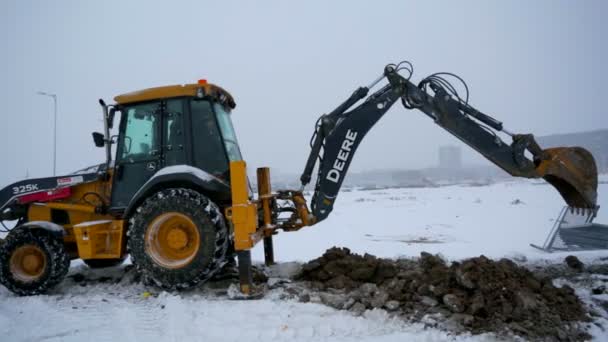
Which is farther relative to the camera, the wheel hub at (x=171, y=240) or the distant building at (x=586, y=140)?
the distant building at (x=586, y=140)

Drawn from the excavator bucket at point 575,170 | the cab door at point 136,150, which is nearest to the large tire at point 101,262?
the cab door at point 136,150

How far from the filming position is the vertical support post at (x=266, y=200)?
16.8ft

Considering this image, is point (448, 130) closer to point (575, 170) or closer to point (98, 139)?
point (575, 170)

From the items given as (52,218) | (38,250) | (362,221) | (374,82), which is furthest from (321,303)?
(362,221)

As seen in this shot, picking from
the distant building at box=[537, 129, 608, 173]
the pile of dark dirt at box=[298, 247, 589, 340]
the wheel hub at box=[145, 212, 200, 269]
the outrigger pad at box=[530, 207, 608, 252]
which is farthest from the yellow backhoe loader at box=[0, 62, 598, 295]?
the distant building at box=[537, 129, 608, 173]

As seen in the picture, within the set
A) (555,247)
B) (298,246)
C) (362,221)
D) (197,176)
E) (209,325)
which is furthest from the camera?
(362,221)

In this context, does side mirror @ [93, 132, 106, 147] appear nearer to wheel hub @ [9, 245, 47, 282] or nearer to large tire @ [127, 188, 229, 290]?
large tire @ [127, 188, 229, 290]

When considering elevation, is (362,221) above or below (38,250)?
below

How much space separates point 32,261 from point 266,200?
3.06 m

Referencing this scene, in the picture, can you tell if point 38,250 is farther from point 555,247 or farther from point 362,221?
point 362,221

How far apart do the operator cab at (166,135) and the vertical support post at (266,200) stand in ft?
1.97

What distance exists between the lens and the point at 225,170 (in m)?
5.00

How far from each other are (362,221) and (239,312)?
957 cm

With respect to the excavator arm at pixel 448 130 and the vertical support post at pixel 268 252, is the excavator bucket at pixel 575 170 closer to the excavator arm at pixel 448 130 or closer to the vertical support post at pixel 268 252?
the excavator arm at pixel 448 130
